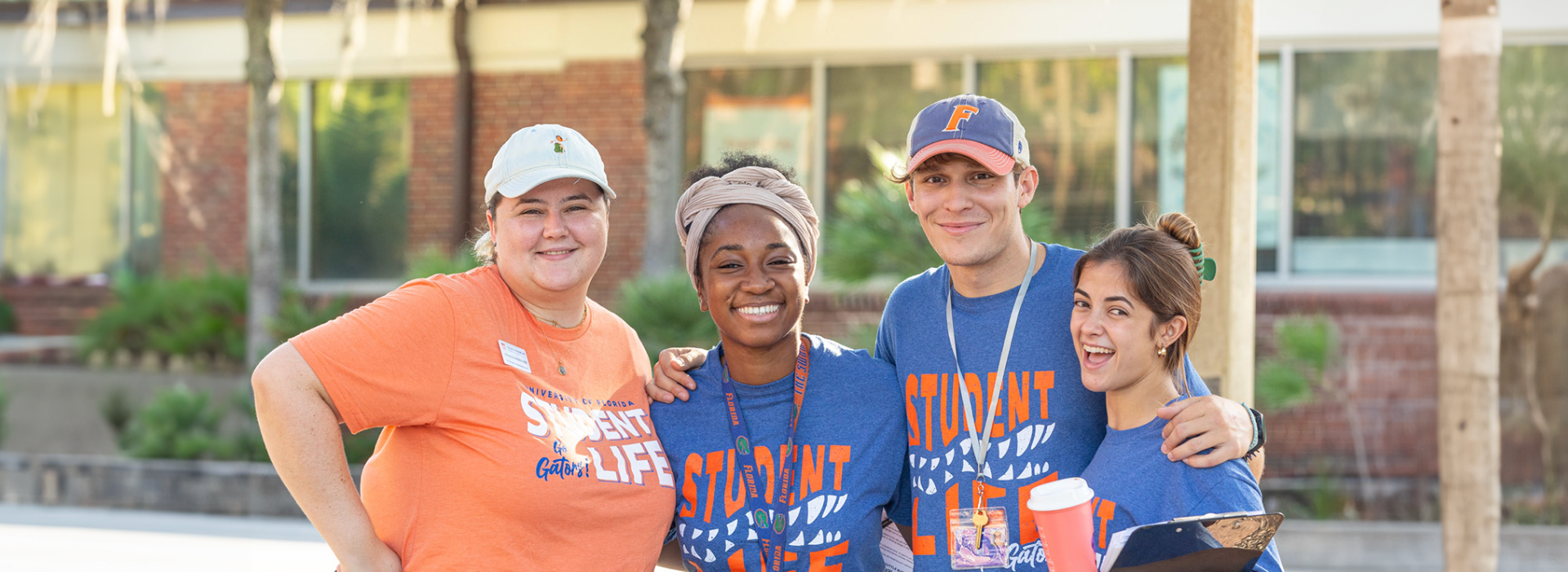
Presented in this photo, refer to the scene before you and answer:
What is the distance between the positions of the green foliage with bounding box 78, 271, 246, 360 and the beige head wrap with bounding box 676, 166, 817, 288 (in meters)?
9.41

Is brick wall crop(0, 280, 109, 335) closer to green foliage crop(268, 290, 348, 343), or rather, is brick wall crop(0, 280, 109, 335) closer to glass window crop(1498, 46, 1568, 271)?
Answer: green foliage crop(268, 290, 348, 343)

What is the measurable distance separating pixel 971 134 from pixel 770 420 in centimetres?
81

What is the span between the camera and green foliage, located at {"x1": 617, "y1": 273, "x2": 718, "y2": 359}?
321 inches

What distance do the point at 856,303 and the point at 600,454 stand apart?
7.65m

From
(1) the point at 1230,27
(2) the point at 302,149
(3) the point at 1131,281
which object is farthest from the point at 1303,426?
(2) the point at 302,149

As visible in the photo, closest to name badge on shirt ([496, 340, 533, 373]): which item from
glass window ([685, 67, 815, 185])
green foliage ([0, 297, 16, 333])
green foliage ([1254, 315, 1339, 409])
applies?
green foliage ([1254, 315, 1339, 409])

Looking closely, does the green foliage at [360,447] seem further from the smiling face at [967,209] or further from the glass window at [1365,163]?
the glass window at [1365,163]

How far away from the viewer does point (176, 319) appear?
37.9ft

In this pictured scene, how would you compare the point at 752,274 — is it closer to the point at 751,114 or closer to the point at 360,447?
the point at 360,447

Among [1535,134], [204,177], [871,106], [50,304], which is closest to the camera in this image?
[1535,134]

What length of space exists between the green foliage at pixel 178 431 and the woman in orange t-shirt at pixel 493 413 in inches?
292

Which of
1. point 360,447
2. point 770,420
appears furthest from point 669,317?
point 770,420

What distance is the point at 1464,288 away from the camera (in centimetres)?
411

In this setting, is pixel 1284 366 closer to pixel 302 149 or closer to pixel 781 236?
pixel 781 236
